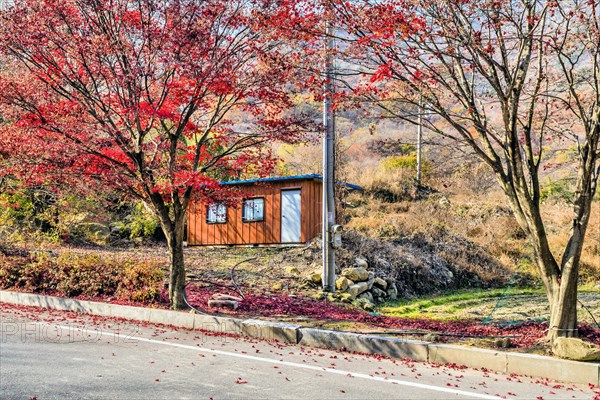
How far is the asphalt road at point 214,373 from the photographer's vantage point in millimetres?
5160

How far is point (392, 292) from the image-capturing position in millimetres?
15852

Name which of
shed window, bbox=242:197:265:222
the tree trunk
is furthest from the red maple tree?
shed window, bbox=242:197:265:222

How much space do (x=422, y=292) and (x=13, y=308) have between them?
11606 mm

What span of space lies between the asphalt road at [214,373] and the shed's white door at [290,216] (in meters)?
12.0

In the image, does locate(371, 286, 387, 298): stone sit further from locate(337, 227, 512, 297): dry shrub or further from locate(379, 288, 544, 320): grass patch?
locate(337, 227, 512, 297): dry shrub

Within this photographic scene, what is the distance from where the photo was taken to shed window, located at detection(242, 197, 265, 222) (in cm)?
2109

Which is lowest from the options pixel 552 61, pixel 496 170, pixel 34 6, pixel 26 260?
pixel 26 260

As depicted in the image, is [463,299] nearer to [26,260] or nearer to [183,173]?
[183,173]

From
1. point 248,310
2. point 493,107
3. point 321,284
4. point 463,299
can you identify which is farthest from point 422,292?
point 493,107

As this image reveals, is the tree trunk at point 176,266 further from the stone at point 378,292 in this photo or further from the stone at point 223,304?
the stone at point 378,292

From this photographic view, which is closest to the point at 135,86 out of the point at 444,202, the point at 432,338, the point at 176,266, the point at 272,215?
the point at 176,266

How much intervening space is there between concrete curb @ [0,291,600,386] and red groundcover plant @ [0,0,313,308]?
3.21 feet

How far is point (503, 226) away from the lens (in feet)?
82.6

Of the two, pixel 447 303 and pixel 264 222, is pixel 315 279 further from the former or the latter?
pixel 264 222
